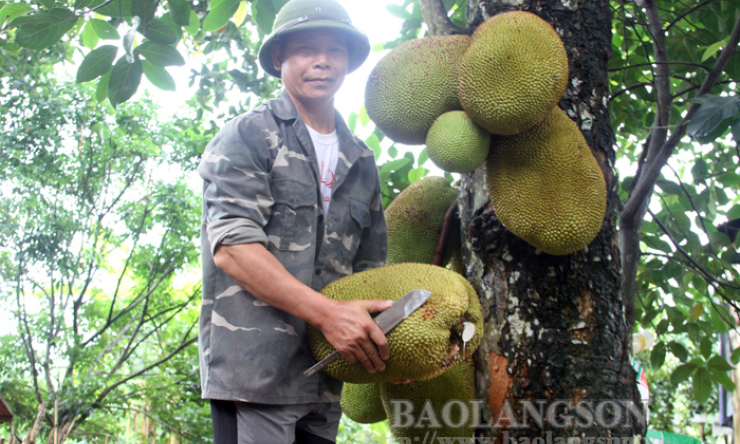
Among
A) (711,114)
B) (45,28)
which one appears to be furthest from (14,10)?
(711,114)

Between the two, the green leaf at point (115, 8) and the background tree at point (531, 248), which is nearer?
the background tree at point (531, 248)

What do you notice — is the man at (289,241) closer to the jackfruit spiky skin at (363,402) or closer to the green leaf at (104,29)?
the jackfruit spiky skin at (363,402)

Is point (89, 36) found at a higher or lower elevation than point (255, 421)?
higher

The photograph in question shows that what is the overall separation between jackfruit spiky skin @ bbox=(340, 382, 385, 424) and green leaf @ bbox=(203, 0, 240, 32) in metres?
1.29

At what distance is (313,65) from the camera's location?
1.32m

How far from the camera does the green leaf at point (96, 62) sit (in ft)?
5.12

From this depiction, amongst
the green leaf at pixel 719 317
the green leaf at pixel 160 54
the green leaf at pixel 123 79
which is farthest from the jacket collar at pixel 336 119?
the green leaf at pixel 719 317

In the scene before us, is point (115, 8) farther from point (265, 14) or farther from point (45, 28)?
point (265, 14)

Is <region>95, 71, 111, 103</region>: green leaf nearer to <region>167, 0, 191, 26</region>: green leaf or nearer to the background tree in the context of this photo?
the background tree

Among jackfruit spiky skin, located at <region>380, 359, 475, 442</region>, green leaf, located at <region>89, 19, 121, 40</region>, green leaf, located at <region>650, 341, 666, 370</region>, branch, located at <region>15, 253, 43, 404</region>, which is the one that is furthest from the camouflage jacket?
branch, located at <region>15, 253, 43, 404</region>

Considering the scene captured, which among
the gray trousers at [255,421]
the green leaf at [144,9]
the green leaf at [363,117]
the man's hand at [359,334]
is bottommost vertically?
the gray trousers at [255,421]

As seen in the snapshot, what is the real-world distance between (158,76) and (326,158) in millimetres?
693

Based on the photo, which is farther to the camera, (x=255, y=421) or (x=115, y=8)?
(x=115, y=8)

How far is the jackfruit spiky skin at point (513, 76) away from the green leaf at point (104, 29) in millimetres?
1213
